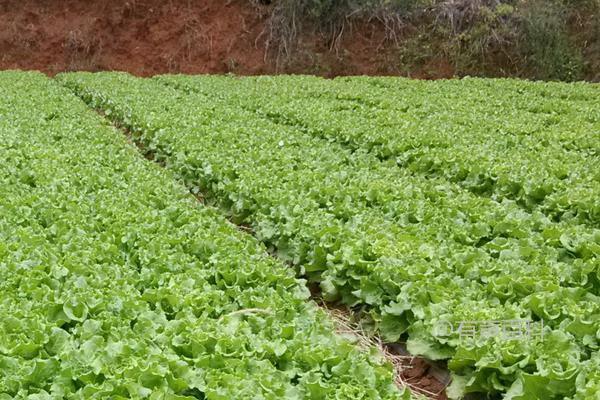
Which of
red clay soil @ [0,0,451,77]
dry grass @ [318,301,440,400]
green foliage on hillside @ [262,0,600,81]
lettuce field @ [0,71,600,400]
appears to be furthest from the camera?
red clay soil @ [0,0,451,77]

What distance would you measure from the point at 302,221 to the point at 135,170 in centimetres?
274

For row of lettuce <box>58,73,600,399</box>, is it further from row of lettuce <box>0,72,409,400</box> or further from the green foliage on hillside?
the green foliage on hillside

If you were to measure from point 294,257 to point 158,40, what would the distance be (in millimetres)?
23703

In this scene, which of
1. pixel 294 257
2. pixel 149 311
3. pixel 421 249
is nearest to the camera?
pixel 149 311

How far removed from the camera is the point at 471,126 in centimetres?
1174

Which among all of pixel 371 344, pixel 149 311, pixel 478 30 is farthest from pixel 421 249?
pixel 478 30

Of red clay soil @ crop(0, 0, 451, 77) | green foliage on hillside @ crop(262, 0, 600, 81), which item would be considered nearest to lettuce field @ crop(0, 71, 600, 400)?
green foliage on hillside @ crop(262, 0, 600, 81)

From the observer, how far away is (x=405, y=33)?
2808 cm

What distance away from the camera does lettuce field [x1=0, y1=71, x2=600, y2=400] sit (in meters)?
3.87

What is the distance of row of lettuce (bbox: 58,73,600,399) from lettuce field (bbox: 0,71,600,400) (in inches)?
0.7

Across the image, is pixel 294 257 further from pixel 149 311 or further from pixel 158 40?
pixel 158 40

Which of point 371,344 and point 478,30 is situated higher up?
point 371,344

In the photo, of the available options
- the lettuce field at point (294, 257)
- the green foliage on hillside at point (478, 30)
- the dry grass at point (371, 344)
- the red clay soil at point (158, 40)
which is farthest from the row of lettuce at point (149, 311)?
the green foliage on hillside at point (478, 30)

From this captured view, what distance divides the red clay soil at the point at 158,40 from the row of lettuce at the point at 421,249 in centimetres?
1766
